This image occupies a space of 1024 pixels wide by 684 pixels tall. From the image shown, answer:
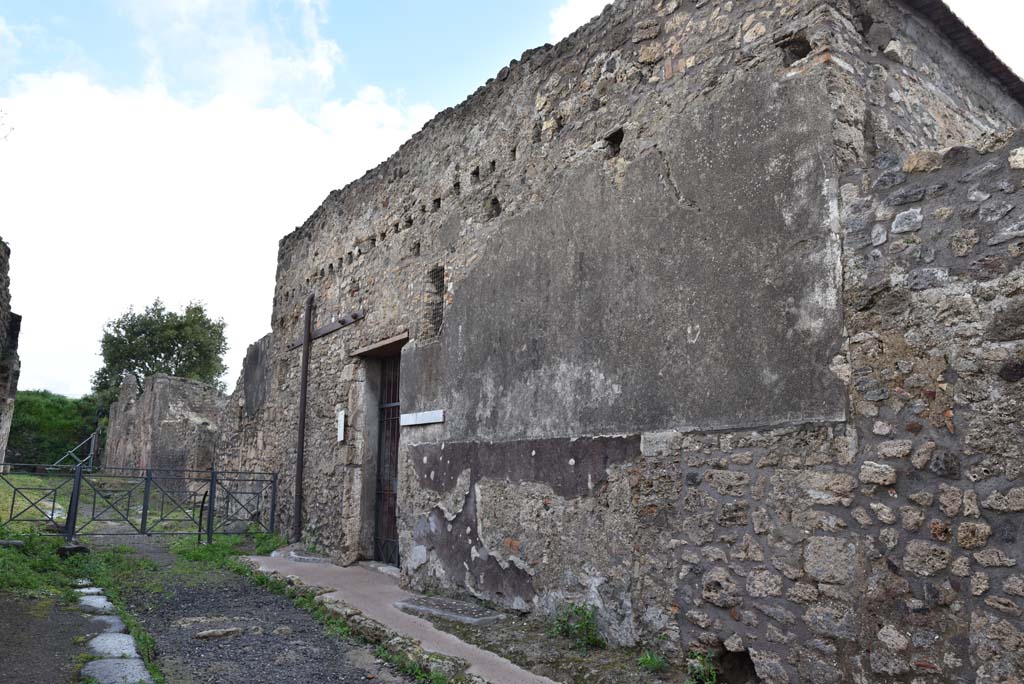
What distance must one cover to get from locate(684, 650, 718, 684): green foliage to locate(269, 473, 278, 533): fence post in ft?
22.3

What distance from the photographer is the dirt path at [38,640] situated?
3686mm

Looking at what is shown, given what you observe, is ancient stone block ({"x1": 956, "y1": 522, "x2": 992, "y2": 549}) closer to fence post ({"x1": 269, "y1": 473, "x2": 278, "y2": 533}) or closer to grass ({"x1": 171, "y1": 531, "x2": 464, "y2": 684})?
grass ({"x1": 171, "y1": 531, "x2": 464, "y2": 684})

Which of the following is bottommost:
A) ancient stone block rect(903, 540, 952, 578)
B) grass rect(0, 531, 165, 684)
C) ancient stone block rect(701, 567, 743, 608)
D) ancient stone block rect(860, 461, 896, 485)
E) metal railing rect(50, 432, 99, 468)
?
grass rect(0, 531, 165, 684)

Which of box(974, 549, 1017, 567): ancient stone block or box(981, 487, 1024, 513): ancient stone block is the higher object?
box(981, 487, 1024, 513): ancient stone block

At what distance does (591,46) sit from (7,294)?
230 inches

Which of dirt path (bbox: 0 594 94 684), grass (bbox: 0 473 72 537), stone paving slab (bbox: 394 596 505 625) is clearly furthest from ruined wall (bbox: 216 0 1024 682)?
grass (bbox: 0 473 72 537)

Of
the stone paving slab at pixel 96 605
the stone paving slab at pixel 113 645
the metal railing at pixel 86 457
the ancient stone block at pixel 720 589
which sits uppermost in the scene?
the metal railing at pixel 86 457

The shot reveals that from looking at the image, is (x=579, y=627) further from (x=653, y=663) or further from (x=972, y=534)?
(x=972, y=534)

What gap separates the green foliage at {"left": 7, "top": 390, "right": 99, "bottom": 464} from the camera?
2355cm

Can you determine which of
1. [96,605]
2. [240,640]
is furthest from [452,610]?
[96,605]

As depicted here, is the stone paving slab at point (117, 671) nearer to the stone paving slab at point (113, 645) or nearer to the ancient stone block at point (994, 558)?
the stone paving slab at point (113, 645)

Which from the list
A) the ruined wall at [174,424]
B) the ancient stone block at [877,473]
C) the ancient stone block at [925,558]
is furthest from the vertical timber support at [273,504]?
the ancient stone block at [925,558]

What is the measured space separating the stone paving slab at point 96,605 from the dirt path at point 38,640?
0.38 feet

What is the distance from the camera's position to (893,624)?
2.92m
